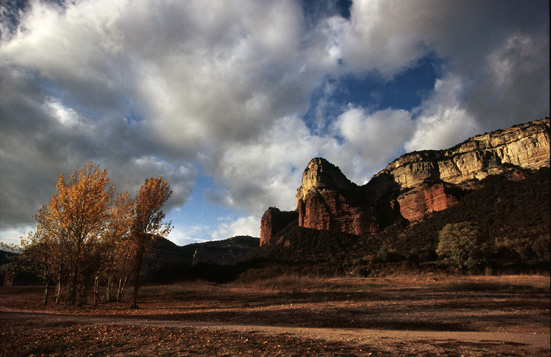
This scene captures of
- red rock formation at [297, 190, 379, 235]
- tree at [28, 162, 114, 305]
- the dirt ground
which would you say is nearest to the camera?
the dirt ground

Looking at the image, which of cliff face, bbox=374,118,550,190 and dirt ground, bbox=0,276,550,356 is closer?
dirt ground, bbox=0,276,550,356

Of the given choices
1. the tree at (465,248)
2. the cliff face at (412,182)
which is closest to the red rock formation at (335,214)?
the cliff face at (412,182)

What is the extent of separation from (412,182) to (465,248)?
75.5 metres

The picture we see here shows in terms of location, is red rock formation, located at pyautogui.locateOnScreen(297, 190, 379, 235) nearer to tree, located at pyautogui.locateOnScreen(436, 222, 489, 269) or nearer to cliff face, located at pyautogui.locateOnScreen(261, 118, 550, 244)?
cliff face, located at pyautogui.locateOnScreen(261, 118, 550, 244)

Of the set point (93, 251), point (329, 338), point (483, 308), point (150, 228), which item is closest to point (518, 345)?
point (329, 338)

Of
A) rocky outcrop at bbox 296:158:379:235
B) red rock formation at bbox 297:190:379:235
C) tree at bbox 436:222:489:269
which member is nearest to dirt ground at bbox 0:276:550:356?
tree at bbox 436:222:489:269

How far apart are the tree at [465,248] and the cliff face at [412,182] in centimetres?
4572

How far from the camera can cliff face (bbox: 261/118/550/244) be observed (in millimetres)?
82062

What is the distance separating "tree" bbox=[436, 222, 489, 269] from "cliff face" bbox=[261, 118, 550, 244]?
45720 mm

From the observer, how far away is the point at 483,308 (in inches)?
555

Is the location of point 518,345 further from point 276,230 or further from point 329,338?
point 276,230

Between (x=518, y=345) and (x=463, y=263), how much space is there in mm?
33034

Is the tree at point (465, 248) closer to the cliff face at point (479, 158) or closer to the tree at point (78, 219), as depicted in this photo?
the tree at point (78, 219)

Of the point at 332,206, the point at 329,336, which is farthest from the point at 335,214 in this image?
the point at 329,336
